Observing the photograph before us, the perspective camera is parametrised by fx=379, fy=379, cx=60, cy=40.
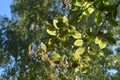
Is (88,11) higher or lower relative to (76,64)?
higher

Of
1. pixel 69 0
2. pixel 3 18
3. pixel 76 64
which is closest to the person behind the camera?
pixel 76 64

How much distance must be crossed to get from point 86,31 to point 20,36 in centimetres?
2201

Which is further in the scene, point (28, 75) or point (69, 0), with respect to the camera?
point (28, 75)

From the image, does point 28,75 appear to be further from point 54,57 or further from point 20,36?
point 54,57

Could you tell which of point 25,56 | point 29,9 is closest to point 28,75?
point 25,56

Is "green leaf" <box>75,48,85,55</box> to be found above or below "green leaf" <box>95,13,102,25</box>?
below

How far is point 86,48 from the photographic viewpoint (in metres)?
1.31

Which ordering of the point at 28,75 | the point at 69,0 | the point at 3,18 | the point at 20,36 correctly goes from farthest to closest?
the point at 3,18, the point at 20,36, the point at 28,75, the point at 69,0

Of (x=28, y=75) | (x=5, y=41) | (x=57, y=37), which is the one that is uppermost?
(x=5, y=41)

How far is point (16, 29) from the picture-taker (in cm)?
2369

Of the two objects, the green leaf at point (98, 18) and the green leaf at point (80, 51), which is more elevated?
the green leaf at point (98, 18)

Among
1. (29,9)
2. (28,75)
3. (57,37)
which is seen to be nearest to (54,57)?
(57,37)

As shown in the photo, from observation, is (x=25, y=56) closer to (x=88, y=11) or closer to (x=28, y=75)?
(x=28, y=75)

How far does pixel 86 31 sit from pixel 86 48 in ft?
0.21
